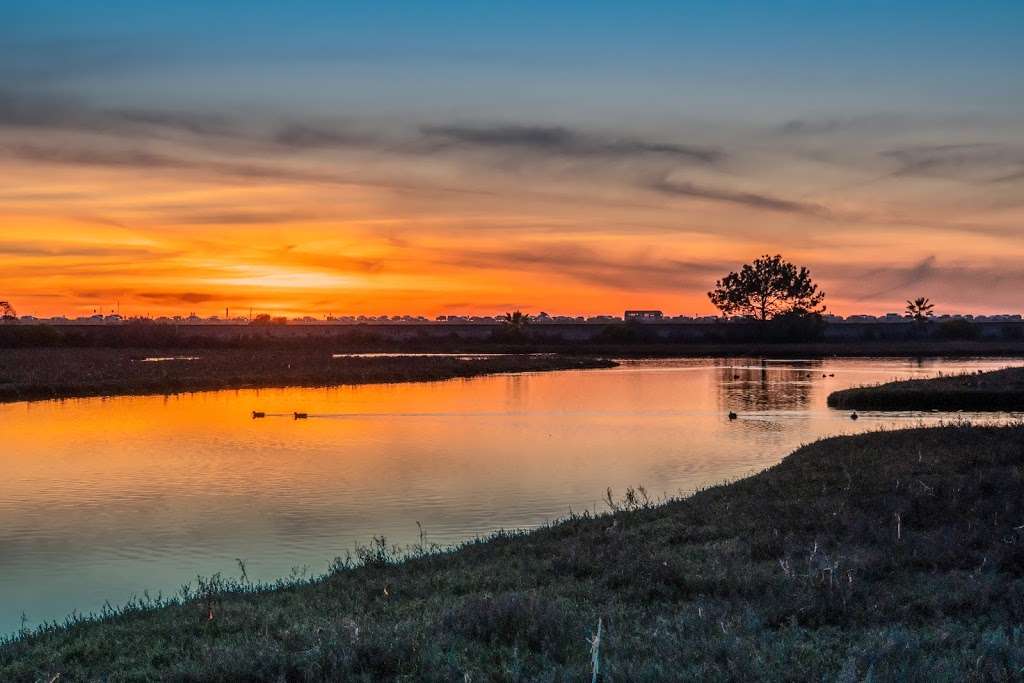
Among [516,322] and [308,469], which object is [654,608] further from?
[516,322]

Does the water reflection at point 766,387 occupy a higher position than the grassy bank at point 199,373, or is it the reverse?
the grassy bank at point 199,373

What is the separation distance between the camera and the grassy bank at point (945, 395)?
162ft

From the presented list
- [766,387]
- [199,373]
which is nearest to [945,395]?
[766,387]

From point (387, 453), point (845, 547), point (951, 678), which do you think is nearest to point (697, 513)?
point (845, 547)

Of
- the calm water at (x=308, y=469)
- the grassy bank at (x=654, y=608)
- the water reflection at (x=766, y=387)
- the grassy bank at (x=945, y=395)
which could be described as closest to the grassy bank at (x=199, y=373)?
the calm water at (x=308, y=469)

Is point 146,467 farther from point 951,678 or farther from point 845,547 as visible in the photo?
point 951,678

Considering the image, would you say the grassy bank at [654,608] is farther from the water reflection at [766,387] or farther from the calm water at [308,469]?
the water reflection at [766,387]

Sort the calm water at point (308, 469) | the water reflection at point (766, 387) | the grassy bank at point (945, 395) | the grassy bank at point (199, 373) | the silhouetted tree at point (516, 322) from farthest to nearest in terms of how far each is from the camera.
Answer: the silhouetted tree at point (516, 322) → the grassy bank at point (199, 373) → the water reflection at point (766, 387) → the grassy bank at point (945, 395) → the calm water at point (308, 469)

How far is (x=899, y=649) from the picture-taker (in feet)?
31.3

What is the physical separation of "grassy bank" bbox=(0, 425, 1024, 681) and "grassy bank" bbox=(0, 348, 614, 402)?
52511 mm

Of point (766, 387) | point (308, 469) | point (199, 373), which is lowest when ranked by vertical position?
point (308, 469)

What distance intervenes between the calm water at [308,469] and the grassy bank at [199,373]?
5.26 metres

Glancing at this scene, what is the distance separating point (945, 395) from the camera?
51.6 meters

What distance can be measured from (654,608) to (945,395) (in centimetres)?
4499
